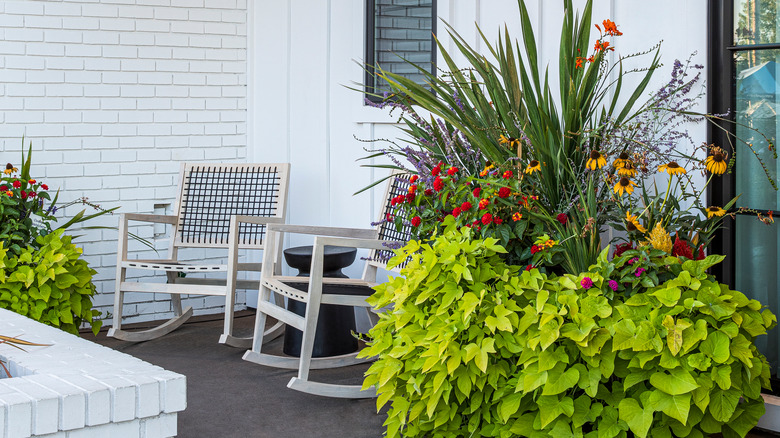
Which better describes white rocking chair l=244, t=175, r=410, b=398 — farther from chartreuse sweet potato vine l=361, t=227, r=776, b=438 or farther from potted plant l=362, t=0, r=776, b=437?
chartreuse sweet potato vine l=361, t=227, r=776, b=438

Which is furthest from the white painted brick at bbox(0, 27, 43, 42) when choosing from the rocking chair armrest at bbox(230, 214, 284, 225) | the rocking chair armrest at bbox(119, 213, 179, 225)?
the rocking chair armrest at bbox(230, 214, 284, 225)

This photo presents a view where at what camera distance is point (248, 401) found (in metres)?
3.17

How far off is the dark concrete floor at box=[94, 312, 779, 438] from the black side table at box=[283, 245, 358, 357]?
168 mm

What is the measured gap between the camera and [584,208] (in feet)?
7.66

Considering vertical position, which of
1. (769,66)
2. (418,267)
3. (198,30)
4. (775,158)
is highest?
(198,30)

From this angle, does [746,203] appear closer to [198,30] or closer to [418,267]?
[418,267]

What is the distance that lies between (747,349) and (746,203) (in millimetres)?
827

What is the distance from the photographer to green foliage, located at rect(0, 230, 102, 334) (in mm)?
3533

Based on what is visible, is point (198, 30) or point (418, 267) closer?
point (418, 267)

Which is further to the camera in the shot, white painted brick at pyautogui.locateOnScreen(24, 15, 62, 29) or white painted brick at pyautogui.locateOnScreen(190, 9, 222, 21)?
white painted brick at pyautogui.locateOnScreen(190, 9, 222, 21)

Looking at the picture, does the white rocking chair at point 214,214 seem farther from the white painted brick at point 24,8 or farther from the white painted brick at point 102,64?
the white painted brick at point 24,8

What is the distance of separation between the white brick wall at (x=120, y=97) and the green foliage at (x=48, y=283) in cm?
77

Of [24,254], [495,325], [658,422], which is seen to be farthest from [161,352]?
[658,422]

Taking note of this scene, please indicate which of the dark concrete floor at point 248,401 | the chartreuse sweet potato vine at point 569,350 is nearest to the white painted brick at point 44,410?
the chartreuse sweet potato vine at point 569,350
